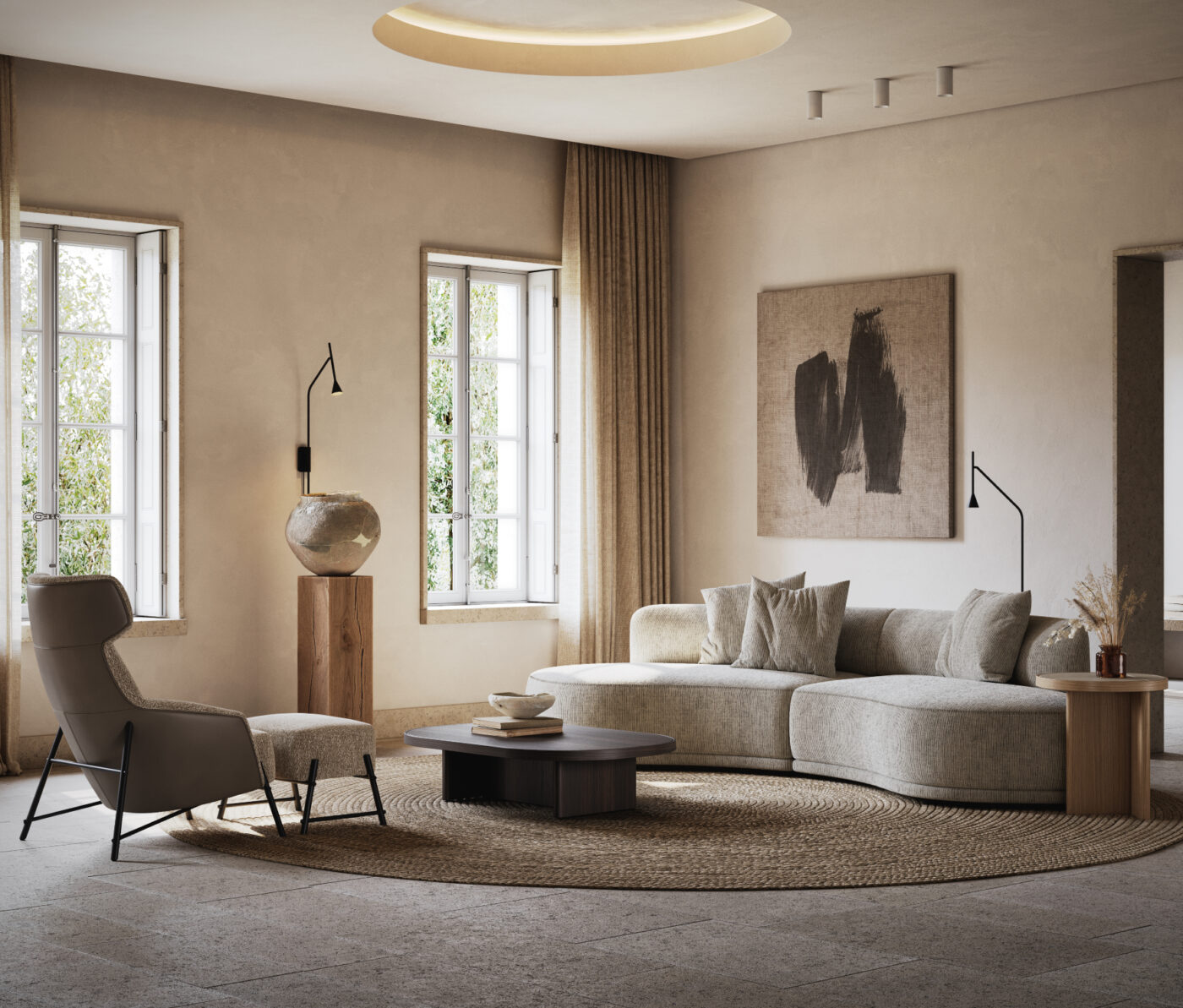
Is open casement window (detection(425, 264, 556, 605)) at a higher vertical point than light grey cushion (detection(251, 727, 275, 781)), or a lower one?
higher

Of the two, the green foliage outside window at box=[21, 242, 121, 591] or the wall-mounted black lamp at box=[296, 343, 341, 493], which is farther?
the wall-mounted black lamp at box=[296, 343, 341, 493]

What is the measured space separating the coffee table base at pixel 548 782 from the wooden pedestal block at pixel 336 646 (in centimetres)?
136

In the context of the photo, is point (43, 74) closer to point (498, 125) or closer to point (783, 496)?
point (498, 125)

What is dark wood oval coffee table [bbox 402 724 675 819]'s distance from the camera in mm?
5543

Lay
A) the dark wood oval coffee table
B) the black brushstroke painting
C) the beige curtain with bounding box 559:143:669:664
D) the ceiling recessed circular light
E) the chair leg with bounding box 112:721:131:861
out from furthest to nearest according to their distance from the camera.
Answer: the beige curtain with bounding box 559:143:669:664 → the black brushstroke painting → the ceiling recessed circular light → the dark wood oval coffee table → the chair leg with bounding box 112:721:131:861

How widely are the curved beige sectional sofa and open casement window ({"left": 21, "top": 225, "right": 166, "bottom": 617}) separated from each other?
81.5 inches

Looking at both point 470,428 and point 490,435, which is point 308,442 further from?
point 490,435

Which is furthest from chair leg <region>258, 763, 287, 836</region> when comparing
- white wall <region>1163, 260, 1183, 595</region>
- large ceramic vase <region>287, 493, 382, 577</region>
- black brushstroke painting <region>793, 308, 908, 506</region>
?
white wall <region>1163, 260, 1183, 595</region>

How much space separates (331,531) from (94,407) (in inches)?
50.7

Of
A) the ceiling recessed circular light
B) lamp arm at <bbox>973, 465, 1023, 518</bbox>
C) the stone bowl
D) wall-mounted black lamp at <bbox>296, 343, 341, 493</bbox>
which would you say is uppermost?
the ceiling recessed circular light

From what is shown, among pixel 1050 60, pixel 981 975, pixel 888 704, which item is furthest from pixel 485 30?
pixel 981 975

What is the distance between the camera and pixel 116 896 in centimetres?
444

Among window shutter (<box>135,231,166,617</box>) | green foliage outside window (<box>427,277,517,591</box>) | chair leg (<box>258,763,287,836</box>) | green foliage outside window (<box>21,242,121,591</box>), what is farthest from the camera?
green foliage outside window (<box>427,277,517,591</box>)

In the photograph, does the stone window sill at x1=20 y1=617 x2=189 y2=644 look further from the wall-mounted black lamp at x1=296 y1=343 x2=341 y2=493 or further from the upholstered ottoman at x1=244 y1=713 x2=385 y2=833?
the upholstered ottoman at x1=244 y1=713 x2=385 y2=833
